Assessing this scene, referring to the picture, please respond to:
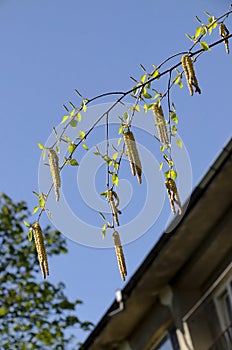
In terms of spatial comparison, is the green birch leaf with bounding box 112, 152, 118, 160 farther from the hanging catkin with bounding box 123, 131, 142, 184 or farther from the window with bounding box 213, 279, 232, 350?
the window with bounding box 213, 279, 232, 350

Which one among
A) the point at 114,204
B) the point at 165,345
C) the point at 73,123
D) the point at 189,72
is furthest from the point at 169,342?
the point at 189,72

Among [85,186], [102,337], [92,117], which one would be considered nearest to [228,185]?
[102,337]

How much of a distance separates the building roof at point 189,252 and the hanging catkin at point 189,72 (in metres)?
8.23

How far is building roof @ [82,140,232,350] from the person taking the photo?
1305cm

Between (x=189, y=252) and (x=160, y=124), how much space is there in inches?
403

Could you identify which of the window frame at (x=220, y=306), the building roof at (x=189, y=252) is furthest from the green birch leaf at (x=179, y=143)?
the window frame at (x=220, y=306)

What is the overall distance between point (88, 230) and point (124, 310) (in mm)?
9539

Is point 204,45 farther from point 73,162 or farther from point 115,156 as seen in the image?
point 73,162

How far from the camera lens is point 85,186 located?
761 centimetres

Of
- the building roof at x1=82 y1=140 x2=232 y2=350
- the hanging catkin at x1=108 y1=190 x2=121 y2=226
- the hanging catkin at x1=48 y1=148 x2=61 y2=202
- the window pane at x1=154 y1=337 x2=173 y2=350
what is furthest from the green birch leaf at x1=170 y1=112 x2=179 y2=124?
the window pane at x1=154 y1=337 x2=173 y2=350

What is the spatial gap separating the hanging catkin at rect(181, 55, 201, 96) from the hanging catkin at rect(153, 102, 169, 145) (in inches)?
9.4

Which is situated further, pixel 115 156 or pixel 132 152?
pixel 115 156

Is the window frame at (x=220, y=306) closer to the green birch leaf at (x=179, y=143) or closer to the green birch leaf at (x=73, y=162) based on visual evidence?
the green birch leaf at (x=179, y=143)

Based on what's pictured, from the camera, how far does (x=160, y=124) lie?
438 cm
